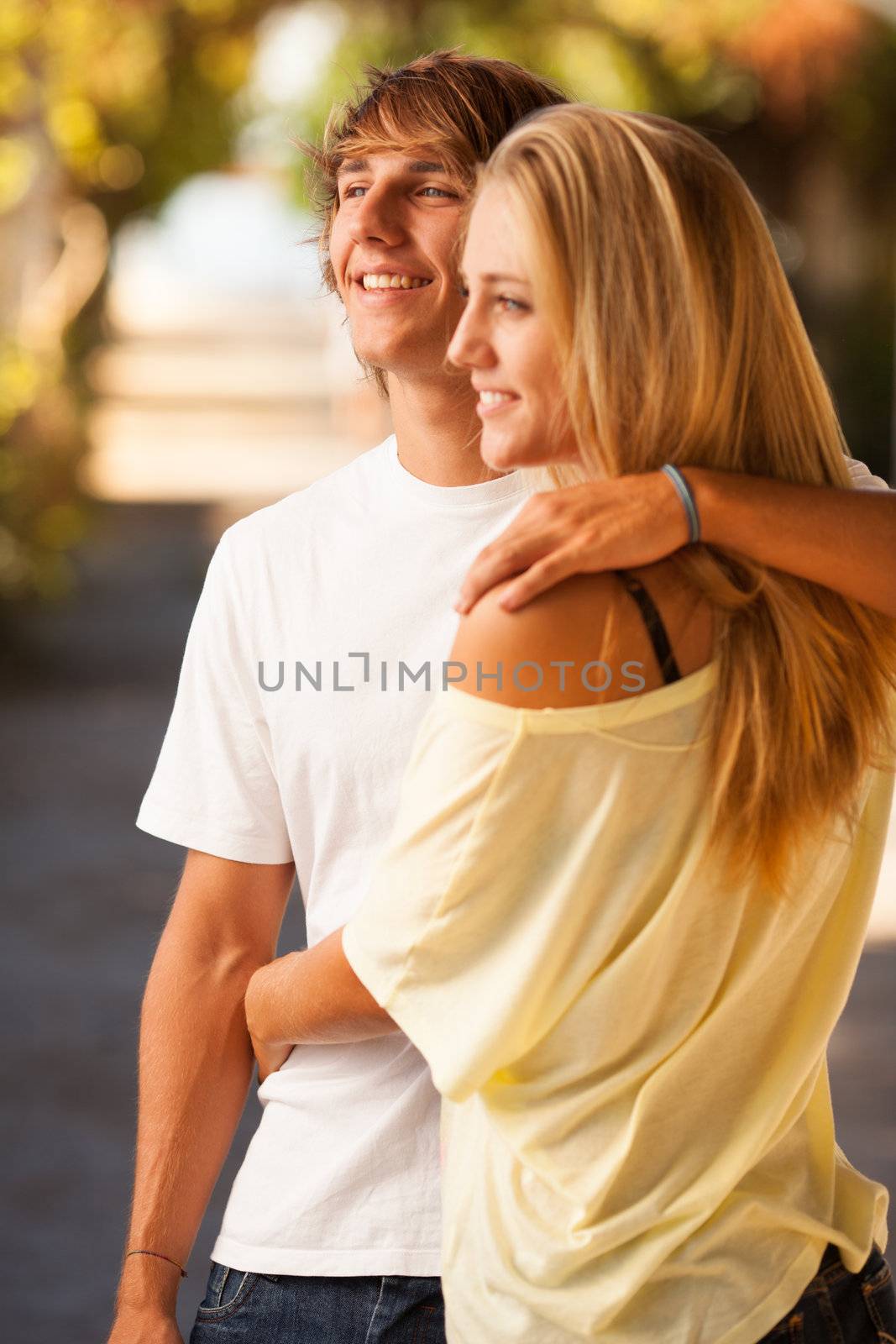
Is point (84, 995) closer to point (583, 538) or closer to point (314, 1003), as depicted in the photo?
point (314, 1003)

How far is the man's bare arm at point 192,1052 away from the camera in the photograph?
2105 millimetres

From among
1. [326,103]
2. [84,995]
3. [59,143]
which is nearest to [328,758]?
[84,995]

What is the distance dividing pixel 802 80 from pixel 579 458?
1535cm

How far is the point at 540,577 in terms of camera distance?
4.80 ft

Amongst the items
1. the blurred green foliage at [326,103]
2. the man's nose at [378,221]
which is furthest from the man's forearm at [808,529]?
the blurred green foliage at [326,103]

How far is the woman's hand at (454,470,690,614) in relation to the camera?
57.8 inches

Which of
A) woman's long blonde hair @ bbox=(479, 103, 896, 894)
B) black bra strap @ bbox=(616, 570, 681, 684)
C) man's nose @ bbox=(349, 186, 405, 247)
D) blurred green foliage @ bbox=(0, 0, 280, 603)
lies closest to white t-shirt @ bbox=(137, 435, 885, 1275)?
man's nose @ bbox=(349, 186, 405, 247)

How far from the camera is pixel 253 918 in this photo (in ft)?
7.24

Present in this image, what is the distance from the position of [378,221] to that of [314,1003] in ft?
3.17

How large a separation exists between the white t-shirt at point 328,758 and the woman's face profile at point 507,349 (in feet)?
1.59

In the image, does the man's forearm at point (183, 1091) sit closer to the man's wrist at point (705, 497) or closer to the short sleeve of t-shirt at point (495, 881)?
the short sleeve of t-shirt at point (495, 881)

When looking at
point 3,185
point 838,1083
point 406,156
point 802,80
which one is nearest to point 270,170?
point 802,80

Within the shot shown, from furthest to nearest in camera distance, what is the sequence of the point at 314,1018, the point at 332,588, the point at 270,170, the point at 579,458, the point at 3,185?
the point at 270,170
the point at 3,185
the point at 332,588
the point at 314,1018
the point at 579,458

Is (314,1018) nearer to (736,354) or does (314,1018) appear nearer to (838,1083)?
(736,354)
